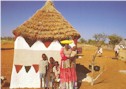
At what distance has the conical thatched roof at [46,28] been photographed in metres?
10.7

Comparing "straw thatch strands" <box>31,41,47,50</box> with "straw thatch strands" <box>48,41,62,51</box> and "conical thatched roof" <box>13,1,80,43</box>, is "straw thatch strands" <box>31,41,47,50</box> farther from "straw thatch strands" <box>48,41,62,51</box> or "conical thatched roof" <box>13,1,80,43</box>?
"straw thatch strands" <box>48,41,62,51</box>

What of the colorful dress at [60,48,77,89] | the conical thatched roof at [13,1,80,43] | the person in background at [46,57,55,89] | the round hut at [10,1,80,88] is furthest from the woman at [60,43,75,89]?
the conical thatched roof at [13,1,80,43]

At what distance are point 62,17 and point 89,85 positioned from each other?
2621mm

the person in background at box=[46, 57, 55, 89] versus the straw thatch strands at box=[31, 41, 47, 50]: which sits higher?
the straw thatch strands at box=[31, 41, 47, 50]

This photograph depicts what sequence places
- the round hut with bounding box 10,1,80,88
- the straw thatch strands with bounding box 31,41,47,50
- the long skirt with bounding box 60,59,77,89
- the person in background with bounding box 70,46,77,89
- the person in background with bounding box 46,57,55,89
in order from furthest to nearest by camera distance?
the straw thatch strands with bounding box 31,41,47,50
the round hut with bounding box 10,1,80,88
the person in background with bounding box 46,57,55,89
the long skirt with bounding box 60,59,77,89
the person in background with bounding box 70,46,77,89

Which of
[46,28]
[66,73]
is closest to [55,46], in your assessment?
[46,28]

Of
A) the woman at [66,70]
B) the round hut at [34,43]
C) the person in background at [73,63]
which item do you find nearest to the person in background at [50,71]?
the woman at [66,70]

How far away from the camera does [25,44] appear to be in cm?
1071

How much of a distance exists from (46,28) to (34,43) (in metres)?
0.67

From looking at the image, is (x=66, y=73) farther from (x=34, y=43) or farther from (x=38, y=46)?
(x=34, y=43)

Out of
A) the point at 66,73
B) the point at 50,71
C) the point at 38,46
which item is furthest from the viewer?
the point at 38,46

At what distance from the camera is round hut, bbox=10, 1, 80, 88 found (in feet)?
34.9

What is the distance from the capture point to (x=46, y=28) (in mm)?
10836

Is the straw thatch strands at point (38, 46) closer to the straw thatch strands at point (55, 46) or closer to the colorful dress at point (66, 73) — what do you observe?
the straw thatch strands at point (55, 46)
